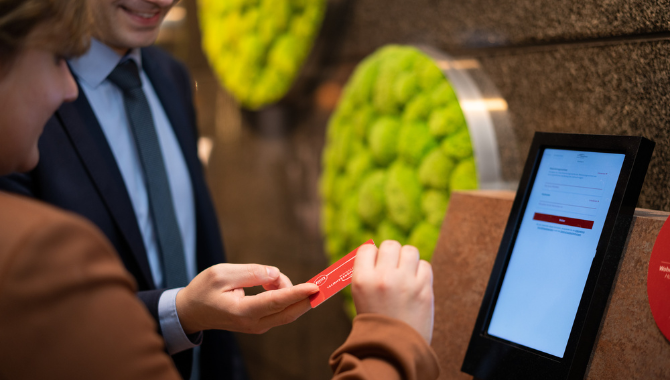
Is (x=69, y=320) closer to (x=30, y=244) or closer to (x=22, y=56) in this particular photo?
(x=30, y=244)

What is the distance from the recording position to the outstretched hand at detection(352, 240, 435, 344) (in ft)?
2.19

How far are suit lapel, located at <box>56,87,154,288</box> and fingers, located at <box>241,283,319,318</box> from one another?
0.46 m

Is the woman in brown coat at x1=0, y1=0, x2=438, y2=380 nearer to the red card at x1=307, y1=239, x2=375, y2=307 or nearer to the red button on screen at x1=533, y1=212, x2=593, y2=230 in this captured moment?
the red card at x1=307, y1=239, x2=375, y2=307

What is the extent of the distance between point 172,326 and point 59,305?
579 mm

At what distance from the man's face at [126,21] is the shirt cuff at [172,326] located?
61 cm

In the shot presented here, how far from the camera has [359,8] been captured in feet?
5.94

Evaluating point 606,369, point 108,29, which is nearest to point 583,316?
point 606,369

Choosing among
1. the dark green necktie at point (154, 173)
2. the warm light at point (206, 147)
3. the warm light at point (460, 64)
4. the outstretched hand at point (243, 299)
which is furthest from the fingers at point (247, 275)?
the warm light at point (206, 147)

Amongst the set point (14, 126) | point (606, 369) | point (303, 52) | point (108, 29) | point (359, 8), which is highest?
point (359, 8)

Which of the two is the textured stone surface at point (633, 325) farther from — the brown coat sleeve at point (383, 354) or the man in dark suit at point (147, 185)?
the man in dark suit at point (147, 185)

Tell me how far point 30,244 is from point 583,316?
70 centimetres

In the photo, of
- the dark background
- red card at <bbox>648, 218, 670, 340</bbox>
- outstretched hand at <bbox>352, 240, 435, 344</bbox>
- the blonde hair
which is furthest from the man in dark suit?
the dark background

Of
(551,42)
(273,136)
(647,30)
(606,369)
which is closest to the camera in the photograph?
(606,369)

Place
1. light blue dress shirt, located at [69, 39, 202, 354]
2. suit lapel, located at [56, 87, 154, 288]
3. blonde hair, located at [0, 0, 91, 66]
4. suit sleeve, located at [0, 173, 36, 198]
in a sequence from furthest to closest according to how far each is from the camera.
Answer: light blue dress shirt, located at [69, 39, 202, 354], suit lapel, located at [56, 87, 154, 288], suit sleeve, located at [0, 173, 36, 198], blonde hair, located at [0, 0, 91, 66]
